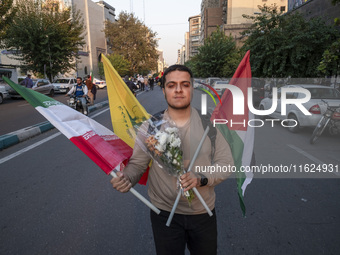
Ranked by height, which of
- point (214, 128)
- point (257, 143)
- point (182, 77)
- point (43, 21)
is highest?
point (43, 21)

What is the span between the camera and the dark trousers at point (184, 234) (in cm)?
173

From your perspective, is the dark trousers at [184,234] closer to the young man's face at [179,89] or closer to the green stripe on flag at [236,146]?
the green stripe on flag at [236,146]

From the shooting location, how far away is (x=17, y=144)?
7270mm

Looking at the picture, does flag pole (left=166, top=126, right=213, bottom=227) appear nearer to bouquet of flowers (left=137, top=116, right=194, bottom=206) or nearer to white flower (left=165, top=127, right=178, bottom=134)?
bouquet of flowers (left=137, top=116, right=194, bottom=206)

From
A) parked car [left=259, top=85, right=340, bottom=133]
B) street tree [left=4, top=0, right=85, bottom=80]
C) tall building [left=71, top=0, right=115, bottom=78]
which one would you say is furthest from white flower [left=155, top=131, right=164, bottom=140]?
tall building [left=71, top=0, right=115, bottom=78]

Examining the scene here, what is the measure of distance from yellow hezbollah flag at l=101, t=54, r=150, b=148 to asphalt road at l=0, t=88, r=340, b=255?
3.32 ft

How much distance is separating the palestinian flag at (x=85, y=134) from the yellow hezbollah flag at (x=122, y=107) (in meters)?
0.09

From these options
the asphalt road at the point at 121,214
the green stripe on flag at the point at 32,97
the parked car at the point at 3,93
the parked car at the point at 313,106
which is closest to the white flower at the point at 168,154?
the green stripe on flag at the point at 32,97

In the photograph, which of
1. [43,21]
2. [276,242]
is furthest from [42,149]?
[43,21]

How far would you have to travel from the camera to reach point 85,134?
184cm

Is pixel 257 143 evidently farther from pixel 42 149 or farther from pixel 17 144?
pixel 17 144

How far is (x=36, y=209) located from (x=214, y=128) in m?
2.95

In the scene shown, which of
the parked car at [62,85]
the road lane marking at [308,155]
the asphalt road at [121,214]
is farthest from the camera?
the parked car at [62,85]

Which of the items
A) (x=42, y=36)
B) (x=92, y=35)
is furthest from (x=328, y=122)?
(x=92, y=35)
